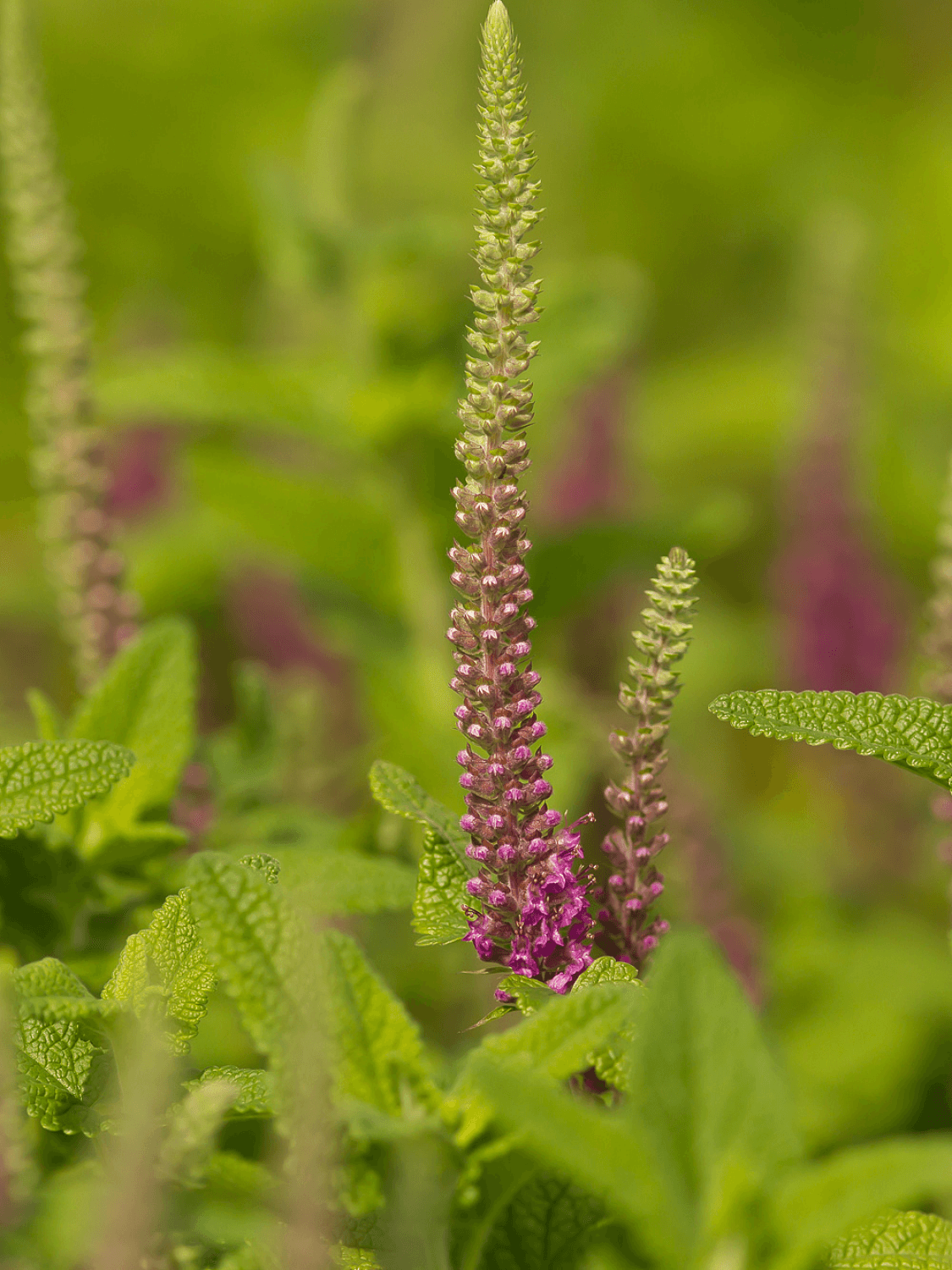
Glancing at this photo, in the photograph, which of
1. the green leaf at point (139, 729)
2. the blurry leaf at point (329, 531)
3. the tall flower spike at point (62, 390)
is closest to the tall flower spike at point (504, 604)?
the green leaf at point (139, 729)

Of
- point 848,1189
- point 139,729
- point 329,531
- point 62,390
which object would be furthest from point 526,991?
point 329,531

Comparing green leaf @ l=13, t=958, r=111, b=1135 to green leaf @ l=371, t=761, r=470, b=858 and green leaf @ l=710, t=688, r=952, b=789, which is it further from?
green leaf @ l=710, t=688, r=952, b=789

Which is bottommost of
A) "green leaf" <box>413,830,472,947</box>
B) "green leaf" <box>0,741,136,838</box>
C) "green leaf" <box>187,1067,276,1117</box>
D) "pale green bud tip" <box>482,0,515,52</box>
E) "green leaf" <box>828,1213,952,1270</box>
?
"green leaf" <box>828,1213,952,1270</box>

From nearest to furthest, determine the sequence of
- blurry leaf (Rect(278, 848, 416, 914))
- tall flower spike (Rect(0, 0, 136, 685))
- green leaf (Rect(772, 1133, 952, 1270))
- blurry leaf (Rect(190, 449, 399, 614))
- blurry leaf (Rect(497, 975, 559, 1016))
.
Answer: green leaf (Rect(772, 1133, 952, 1270))
blurry leaf (Rect(497, 975, 559, 1016))
blurry leaf (Rect(278, 848, 416, 914))
tall flower spike (Rect(0, 0, 136, 685))
blurry leaf (Rect(190, 449, 399, 614))

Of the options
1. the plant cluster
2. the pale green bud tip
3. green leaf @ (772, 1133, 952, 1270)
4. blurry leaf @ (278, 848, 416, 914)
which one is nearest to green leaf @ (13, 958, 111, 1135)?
the plant cluster

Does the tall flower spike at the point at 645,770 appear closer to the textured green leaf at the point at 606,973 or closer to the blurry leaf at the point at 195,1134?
the textured green leaf at the point at 606,973

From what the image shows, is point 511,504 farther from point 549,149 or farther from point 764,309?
point 549,149
